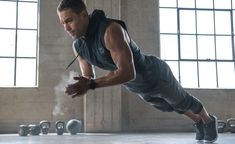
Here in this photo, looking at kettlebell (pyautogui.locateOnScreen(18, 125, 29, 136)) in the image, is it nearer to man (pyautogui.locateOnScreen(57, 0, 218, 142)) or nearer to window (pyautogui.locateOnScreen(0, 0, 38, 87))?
window (pyautogui.locateOnScreen(0, 0, 38, 87))

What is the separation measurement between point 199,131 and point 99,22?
178cm

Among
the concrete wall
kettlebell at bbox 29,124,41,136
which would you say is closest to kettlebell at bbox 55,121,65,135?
kettlebell at bbox 29,124,41,136

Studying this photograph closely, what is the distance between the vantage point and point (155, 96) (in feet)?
9.96

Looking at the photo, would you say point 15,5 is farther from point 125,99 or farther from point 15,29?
point 125,99

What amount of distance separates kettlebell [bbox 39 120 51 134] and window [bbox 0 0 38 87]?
1.09 meters

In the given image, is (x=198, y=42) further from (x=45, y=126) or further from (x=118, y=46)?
(x=118, y=46)

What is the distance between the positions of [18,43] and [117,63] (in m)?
6.18

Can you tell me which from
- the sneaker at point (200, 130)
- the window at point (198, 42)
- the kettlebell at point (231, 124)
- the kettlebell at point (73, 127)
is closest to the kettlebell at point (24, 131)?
the kettlebell at point (73, 127)

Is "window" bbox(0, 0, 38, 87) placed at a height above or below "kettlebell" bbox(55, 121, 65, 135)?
above

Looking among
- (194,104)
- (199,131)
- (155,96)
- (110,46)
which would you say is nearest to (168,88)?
(155,96)

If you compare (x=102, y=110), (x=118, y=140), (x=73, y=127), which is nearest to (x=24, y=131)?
(x=73, y=127)

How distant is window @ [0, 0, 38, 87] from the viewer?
7.69 meters

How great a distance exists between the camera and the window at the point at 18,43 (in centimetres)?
769

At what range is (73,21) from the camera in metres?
2.15
